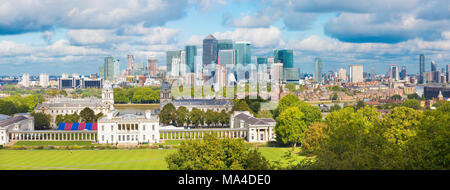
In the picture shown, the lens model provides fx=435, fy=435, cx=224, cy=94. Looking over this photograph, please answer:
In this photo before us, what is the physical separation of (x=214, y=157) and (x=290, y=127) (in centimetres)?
2417

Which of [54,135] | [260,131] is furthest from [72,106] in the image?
[260,131]

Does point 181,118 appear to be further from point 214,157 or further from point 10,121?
point 214,157

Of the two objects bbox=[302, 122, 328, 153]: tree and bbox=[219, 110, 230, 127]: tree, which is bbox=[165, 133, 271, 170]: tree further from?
bbox=[219, 110, 230, 127]: tree

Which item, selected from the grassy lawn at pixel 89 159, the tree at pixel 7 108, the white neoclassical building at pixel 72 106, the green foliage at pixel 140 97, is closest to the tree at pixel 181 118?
the white neoclassical building at pixel 72 106

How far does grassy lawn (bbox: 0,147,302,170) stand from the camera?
3750cm

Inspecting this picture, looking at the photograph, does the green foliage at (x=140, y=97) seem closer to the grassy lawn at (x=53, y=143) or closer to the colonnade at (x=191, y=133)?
the colonnade at (x=191, y=133)

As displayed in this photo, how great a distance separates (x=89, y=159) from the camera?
41.9 m

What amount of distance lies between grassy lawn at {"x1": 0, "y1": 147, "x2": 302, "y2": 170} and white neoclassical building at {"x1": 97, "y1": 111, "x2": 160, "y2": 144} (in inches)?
310

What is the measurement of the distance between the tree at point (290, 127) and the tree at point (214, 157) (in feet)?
70.4

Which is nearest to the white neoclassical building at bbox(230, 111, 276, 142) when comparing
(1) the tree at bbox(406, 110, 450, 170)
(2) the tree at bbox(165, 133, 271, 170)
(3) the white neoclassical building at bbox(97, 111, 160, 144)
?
(3) the white neoclassical building at bbox(97, 111, 160, 144)

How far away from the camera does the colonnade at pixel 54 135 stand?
57.9 metres

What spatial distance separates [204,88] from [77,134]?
2607 inches
